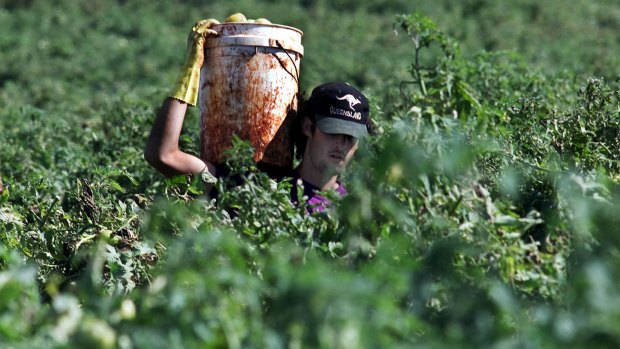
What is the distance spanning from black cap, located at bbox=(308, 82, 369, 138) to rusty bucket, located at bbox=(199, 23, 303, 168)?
151 mm

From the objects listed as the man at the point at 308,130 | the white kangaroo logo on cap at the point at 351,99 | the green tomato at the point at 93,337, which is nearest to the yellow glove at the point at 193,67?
the man at the point at 308,130

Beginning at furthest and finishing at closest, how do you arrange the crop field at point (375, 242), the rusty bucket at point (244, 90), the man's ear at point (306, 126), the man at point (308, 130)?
the man's ear at point (306, 126) < the rusty bucket at point (244, 90) < the man at point (308, 130) < the crop field at point (375, 242)

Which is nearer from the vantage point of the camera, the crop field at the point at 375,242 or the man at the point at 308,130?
the crop field at the point at 375,242

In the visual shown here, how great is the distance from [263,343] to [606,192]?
1.06 m

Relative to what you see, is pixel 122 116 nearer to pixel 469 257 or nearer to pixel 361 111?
pixel 361 111

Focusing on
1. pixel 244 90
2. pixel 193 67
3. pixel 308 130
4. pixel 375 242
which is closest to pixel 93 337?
pixel 375 242

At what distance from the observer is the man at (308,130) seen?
452cm

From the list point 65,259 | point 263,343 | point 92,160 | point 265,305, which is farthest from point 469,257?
point 92,160

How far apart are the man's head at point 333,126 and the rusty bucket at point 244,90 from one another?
12cm

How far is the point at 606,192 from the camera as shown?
296 cm

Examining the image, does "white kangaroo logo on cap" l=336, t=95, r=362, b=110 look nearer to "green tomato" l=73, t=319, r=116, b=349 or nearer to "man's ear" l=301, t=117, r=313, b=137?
"man's ear" l=301, t=117, r=313, b=137

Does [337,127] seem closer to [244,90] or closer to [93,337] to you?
[244,90]

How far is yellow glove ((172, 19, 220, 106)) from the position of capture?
4.55 meters

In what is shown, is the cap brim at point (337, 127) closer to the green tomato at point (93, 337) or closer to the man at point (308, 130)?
the man at point (308, 130)
